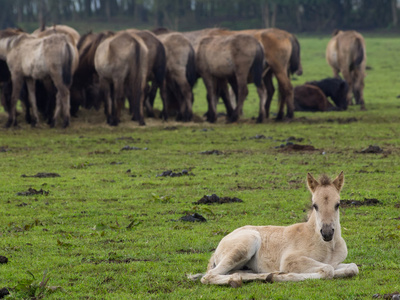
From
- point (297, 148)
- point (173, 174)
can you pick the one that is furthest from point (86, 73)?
point (173, 174)

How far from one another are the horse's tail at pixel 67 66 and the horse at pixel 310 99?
10.1 m

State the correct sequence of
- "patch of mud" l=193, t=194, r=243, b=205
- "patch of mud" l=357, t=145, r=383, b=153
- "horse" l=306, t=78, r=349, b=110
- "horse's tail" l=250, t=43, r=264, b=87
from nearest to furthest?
"patch of mud" l=193, t=194, r=243, b=205 → "patch of mud" l=357, t=145, r=383, b=153 → "horse's tail" l=250, t=43, r=264, b=87 → "horse" l=306, t=78, r=349, b=110

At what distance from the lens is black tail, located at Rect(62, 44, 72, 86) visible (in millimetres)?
21234

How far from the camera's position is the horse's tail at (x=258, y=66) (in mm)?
23141

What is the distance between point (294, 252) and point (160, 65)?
1672 centimetres

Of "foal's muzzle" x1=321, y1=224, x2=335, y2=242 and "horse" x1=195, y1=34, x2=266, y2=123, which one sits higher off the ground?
"foal's muzzle" x1=321, y1=224, x2=335, y2=242

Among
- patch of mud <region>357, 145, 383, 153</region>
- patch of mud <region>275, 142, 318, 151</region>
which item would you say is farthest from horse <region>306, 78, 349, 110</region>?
patch of mud <region>357, 145, 383, 153</region>

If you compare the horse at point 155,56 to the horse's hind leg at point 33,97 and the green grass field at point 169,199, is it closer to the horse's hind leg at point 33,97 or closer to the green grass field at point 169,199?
the green grass field at point 169,199

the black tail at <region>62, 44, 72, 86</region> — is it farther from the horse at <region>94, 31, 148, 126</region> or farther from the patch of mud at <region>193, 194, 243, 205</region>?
the patch of mud at <region>193, 194, 243, 205</region>

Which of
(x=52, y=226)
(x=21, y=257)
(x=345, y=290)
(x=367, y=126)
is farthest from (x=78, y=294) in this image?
(x=367, y=126)

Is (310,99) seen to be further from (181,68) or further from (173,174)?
(173,174)

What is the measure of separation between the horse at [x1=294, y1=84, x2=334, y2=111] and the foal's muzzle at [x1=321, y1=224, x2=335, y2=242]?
21.3 meters

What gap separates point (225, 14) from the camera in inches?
3787

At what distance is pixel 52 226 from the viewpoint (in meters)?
9.74
